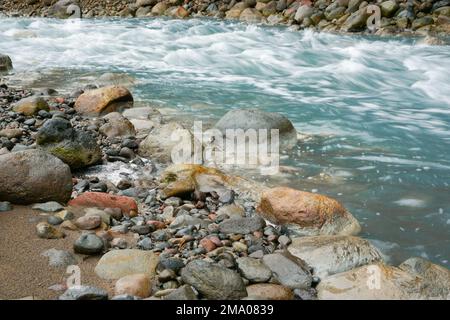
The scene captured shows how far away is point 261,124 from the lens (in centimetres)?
579

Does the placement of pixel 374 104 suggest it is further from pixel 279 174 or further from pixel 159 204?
pixel 159 204

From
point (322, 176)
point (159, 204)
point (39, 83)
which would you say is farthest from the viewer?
point (39, 83)

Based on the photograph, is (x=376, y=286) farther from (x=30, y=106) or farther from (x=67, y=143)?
(x=30, y=106)

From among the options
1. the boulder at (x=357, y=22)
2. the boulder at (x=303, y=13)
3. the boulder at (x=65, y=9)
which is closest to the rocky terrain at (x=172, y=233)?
the boulder at (x=357, y=22)

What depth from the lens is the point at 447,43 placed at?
13031mm

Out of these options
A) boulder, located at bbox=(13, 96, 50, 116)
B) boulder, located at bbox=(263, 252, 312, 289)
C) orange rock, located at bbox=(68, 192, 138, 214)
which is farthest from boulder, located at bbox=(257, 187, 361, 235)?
boulder, located at bbox=(13, 96, 50, 116)

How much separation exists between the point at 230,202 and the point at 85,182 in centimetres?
129

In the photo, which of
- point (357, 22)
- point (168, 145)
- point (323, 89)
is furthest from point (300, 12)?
point (168, 145)

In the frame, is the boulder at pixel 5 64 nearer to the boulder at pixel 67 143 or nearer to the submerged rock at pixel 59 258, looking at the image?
the boulder at pixel 67 143

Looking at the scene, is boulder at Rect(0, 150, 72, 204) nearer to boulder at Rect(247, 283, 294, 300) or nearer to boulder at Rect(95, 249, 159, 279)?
boulder at Rect(95, 249, 159, 279)

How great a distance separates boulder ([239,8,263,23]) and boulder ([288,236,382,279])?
52.1 ft

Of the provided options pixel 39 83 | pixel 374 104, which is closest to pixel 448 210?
pixel 374 104

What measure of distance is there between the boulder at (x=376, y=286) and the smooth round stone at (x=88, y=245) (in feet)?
4.63

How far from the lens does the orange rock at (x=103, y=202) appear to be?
150 inches
